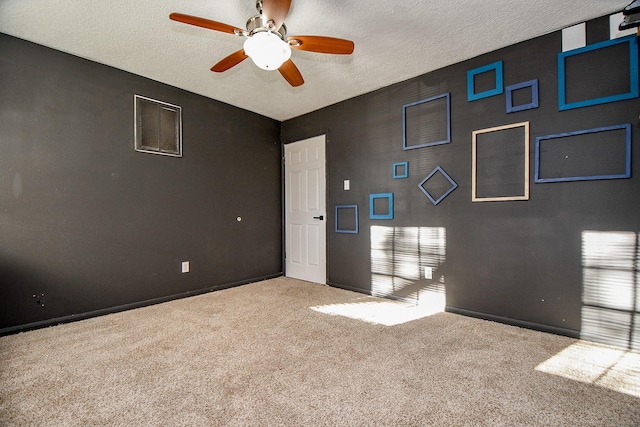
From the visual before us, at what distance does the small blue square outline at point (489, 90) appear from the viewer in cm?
274

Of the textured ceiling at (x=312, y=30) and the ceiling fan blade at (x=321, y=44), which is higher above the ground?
the textured ceiling at (x=312, y=30)

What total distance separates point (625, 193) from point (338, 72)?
2704 mm

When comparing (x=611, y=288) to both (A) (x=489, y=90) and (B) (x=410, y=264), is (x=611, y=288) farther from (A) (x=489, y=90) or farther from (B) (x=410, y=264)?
(A) (x=489, y=90)

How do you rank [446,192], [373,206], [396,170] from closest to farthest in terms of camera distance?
[446,192] < [396,170] < [373,206]

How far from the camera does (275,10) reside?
5.82 ft

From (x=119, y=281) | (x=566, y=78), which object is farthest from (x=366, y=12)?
(x=119, y=281)

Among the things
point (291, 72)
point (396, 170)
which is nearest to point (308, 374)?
point (291, 72)

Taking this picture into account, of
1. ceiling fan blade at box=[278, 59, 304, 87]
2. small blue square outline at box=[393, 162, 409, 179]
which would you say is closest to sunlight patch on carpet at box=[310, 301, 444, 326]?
small blue square outline at box=[393, 162, 409, 179]

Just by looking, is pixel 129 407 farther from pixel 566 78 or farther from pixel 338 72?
pixel 566 78

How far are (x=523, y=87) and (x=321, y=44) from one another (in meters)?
1.92

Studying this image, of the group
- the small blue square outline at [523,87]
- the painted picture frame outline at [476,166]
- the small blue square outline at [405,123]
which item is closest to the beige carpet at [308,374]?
the painted picture frame outline at [476,166]

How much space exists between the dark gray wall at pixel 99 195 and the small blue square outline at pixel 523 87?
330cm

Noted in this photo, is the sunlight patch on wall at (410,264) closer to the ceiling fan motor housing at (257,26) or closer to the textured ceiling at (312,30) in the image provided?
the textured ceiling at (312,30)

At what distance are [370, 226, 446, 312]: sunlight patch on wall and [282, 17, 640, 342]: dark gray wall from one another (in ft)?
0.15
